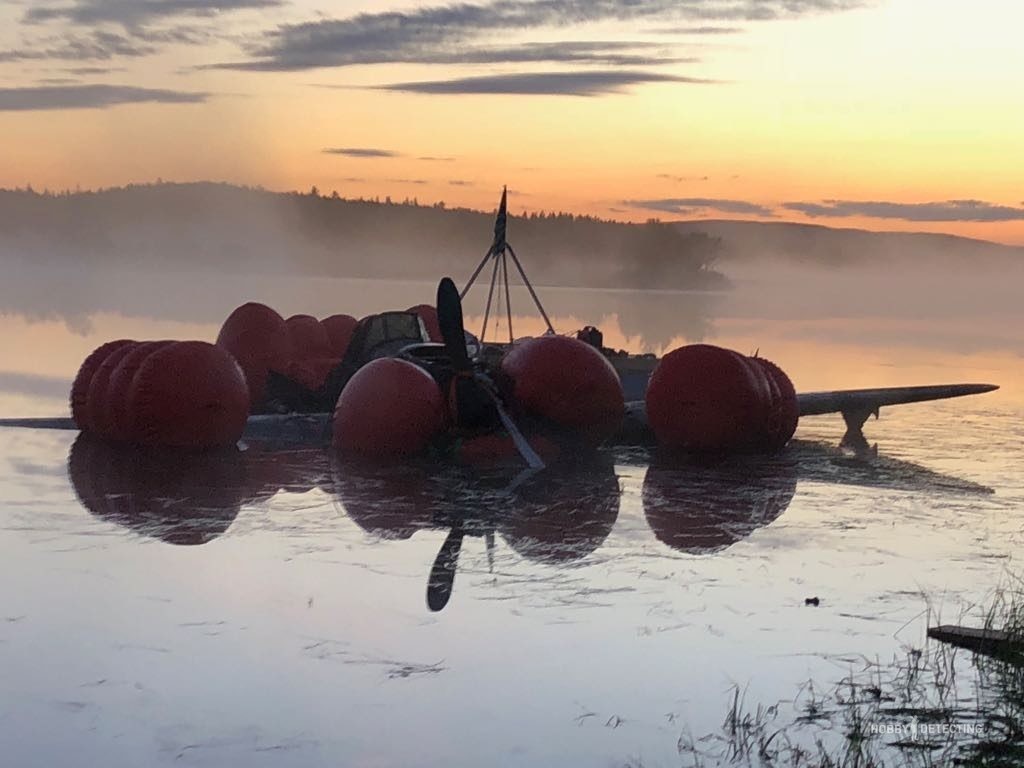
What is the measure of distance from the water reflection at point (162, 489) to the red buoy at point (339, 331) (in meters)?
9.92

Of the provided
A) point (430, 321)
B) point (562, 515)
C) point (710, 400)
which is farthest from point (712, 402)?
point (430, 321)

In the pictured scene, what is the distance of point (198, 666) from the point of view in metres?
9.12

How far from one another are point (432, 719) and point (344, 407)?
36.3 feet

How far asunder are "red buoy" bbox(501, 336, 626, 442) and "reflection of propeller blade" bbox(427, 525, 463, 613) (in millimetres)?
5232

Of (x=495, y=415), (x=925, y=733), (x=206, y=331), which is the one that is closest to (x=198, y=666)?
(x=925, y=733)

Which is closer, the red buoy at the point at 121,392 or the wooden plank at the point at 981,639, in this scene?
the wooden plank at the point at 981,639

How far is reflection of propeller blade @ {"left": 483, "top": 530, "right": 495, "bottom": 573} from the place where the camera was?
12.4 m

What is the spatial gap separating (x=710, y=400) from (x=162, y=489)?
703 centimetres

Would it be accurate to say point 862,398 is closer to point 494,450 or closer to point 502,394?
→ point 502,394

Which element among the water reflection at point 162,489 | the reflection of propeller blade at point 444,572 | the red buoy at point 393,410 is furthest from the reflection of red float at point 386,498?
the water reflection at point 162,489

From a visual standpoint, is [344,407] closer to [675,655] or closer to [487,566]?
[487,566]

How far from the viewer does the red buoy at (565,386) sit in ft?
62.6

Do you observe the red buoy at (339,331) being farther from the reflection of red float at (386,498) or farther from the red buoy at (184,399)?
the reflection of red float at (386,498)

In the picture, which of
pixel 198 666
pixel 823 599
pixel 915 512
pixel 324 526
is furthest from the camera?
pixel 915 512
